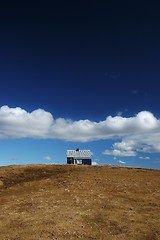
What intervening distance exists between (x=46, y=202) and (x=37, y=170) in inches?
550

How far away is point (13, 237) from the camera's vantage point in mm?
9023

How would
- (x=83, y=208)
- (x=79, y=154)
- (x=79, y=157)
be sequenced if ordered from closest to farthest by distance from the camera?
(x=83, y=208)
(x=79, y=157)
(x=79, y=154)

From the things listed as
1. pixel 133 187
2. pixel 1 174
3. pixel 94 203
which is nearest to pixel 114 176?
pixel 133 187

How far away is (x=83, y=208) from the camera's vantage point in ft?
42.8

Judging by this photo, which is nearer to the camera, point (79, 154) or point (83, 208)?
point (83, 208)

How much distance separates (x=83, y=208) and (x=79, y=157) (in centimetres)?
4579

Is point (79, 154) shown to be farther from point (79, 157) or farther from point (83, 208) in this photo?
point (83, 208)

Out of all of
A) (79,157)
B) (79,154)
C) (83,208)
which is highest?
(79,154)

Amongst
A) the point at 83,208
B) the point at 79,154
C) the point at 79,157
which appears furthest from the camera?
the point at 79,154

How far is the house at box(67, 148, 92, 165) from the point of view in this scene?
57.7 meters

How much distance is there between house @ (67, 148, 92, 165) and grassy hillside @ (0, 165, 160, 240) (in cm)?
3407

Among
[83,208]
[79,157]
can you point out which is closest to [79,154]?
[79,157]

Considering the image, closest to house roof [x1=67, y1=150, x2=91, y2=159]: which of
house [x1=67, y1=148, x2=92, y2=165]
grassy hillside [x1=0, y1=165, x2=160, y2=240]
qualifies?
house [x1=67, y1=148, x2=92, y2=165]

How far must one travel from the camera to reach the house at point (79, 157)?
2273 inches
